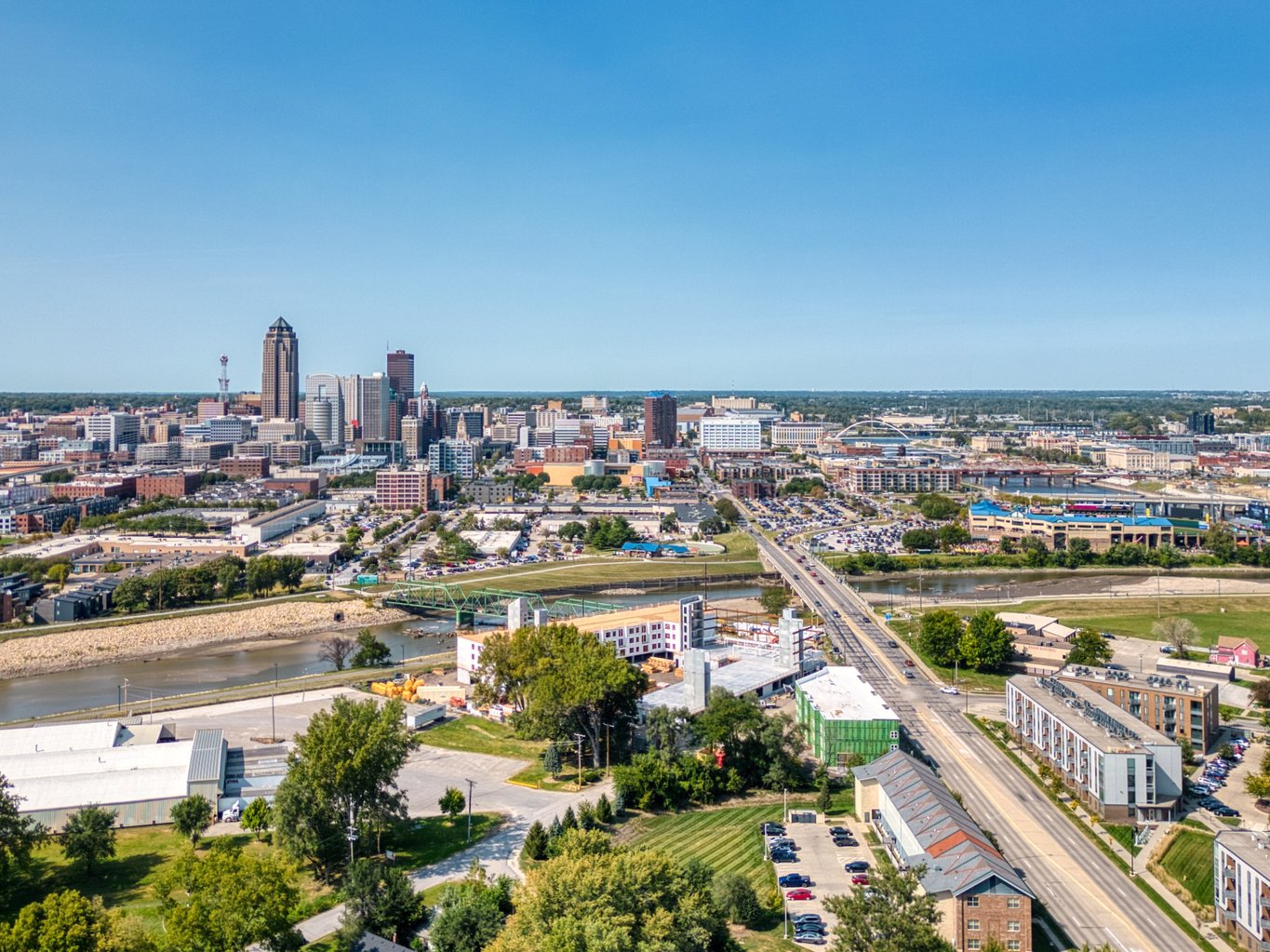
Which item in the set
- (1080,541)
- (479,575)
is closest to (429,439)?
(479,575)

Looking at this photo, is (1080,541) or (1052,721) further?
(1080,541)

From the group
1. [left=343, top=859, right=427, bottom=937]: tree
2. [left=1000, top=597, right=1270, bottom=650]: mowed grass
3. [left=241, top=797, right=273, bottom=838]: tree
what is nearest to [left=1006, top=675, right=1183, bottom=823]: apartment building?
[left=343, top=859, right=427, bottom=937]: tree

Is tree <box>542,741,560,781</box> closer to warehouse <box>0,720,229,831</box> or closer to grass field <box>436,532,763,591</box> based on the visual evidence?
warehouse <box>0,720,229,831</box>

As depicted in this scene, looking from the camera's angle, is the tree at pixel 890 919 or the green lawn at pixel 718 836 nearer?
the tree at pixel 890 919

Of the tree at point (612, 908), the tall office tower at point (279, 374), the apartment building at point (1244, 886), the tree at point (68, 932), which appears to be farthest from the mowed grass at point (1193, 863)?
the tall office tower at point (279, 374)

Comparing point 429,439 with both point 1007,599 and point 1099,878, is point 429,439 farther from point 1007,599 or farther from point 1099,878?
point 1099,878

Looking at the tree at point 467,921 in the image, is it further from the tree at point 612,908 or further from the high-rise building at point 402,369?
the high-rise building at point 402,369

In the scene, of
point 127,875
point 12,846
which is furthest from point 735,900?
point 12,846

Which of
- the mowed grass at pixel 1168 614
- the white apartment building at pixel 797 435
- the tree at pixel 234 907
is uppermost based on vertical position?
the white apartment building at pixel 797 435
